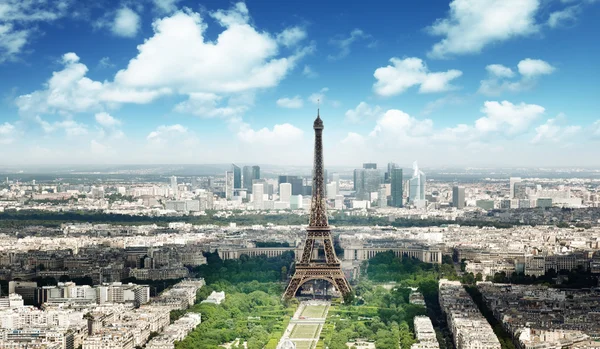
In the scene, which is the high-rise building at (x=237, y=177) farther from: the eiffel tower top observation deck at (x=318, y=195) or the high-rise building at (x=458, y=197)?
the eiffel tower top observation deck at (x=318, y=195)

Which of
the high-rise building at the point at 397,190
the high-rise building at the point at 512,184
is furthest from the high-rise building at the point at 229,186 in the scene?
the high-rise building at the point at 512,184

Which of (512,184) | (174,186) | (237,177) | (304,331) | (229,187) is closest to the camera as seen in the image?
(304,331)

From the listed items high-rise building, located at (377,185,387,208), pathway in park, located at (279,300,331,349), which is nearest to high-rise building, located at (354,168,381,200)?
high-rise building, located at (377,185,387,208)

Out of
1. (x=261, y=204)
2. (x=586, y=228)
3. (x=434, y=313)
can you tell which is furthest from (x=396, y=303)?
(x=261, y=204)

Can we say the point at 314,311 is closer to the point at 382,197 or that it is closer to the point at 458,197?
the point at 382,197

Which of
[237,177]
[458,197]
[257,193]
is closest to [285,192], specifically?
[257,193]

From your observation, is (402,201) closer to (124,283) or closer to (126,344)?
(124,283)

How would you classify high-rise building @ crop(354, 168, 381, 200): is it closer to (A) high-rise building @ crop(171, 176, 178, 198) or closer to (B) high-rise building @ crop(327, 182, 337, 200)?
(B) high-rise building @ crop(327, 182, 337, 200)
